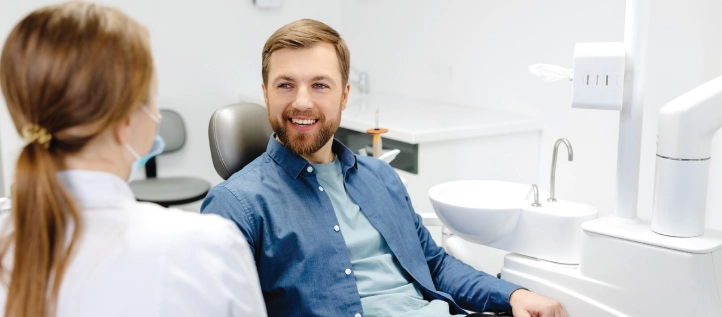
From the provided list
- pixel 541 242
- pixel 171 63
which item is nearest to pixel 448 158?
pixel 541 242

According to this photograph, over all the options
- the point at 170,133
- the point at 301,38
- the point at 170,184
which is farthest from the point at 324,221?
the point at 170,133

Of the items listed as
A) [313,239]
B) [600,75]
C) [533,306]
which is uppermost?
[600,75]

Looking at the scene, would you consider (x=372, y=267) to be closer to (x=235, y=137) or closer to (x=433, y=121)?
(x=235, y=137)

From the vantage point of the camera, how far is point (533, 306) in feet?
4.98

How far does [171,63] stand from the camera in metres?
3.53

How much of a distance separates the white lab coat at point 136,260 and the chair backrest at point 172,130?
8.89 ft

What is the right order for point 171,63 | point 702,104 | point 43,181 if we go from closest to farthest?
point 43,181 < point 702,104 < point 171,63

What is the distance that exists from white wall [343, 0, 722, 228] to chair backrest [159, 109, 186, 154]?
1.01m

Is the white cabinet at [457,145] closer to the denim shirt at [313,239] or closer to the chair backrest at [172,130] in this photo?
the denim shirt at [313,239]

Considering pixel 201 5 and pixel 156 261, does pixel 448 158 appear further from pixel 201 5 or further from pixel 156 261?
pixel 156 261

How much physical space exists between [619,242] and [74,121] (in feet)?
3.64

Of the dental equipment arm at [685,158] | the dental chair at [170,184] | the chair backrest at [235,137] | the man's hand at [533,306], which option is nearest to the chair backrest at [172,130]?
the dental chair at [170,184]

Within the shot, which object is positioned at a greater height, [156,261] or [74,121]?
[74,121]

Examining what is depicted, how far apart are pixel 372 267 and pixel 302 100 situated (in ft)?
1.29
